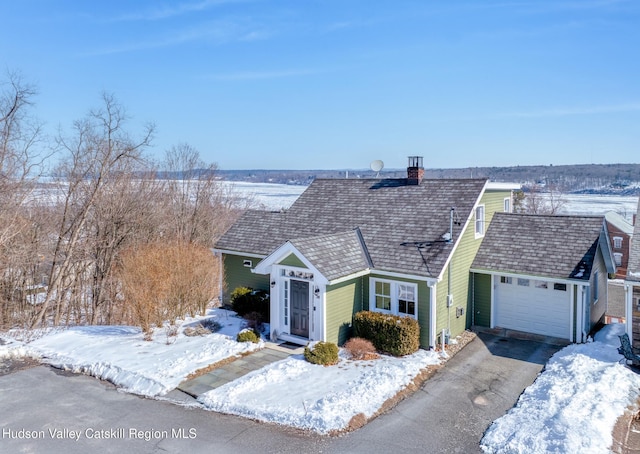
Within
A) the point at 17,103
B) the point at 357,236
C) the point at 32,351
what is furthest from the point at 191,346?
the point at 17,103

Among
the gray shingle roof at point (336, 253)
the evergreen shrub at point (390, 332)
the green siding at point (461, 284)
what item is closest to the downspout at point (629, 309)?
the green siding at point (461, 284)

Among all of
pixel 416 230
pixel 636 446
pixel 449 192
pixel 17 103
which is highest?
pixel 17 103

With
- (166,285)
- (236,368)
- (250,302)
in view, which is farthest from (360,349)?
(166,285)

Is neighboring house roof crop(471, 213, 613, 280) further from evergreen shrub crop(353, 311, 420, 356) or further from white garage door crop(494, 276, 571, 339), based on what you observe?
evergreen shrub crop(353, 311, 420, 356)

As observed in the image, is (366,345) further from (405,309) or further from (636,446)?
(636,446)

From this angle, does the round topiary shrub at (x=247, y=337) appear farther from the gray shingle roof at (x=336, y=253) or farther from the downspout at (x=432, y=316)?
the downspout at (x=432, y=316)


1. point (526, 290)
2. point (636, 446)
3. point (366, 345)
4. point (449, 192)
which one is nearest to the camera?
point (636, 446)

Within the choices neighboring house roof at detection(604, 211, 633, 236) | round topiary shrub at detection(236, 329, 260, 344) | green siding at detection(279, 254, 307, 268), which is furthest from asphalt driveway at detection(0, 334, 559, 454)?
neighboring house roof at detection(604, 211, 633, 236)
